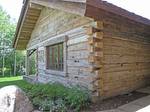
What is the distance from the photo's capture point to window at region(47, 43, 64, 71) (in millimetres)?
7801

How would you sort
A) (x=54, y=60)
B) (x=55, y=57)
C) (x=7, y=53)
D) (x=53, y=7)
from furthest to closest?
(x=7, y=53) → (x=54, y=60) → (x=55, y=57) → (x=53, y=7)

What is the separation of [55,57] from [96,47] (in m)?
3.13

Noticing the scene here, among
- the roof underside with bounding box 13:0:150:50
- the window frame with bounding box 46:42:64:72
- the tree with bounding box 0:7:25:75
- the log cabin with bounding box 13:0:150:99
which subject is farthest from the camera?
the tree with bounding box 0:7:25:75

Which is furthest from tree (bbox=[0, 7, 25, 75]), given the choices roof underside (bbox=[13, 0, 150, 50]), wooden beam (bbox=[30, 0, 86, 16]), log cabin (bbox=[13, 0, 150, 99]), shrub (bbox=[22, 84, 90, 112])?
shrub (bbox=[22, 84, 90, 112])

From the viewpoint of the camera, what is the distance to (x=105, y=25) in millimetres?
5852

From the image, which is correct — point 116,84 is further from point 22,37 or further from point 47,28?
point 22,37

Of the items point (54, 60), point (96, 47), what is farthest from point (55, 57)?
point (96, 47)

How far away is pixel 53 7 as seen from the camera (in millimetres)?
6641

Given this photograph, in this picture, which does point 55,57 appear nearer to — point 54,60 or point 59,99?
point 54,60

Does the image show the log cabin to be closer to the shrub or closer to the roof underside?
the roof underside

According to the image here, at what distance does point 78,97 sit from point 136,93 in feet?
7.94

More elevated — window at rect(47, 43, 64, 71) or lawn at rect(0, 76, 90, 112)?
window at rect(47, 43, 64, 71)

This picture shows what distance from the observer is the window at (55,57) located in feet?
25.6

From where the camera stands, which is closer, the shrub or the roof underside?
Result: the roof underside
